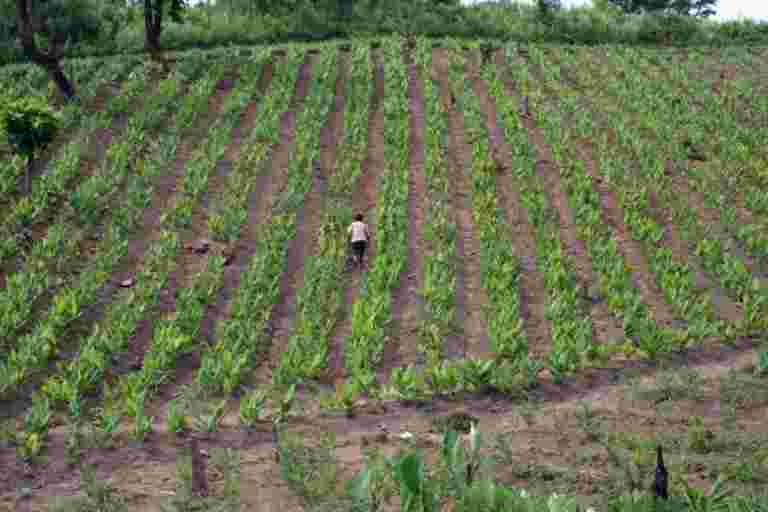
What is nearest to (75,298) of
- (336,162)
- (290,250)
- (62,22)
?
(290,250)

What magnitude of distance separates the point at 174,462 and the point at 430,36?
25.2m

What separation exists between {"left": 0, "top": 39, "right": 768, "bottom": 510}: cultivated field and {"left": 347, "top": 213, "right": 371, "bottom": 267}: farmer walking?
0.31 metres

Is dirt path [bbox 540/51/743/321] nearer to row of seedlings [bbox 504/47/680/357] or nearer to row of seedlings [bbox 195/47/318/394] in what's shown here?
row of seedlings [bbox 504/47/680/357]

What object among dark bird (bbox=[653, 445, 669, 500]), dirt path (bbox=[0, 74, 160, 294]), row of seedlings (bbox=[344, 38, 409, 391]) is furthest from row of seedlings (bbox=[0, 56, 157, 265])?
dark bird (bbox=[653, 445, 669, 500])

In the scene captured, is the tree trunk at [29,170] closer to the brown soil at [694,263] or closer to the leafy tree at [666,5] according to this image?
the brown soil at [694,263]

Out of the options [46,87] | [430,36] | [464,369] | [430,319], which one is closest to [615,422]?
[464,369]

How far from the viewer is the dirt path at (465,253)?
10977mm

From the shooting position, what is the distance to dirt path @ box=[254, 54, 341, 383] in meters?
10.8

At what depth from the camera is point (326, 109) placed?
Answer: 66.0 ft

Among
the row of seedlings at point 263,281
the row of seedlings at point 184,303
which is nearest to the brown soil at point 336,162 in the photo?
the row of seedlings at point 263,281

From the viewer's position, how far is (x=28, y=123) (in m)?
13.8

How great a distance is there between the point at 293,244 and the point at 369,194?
2.77 meters

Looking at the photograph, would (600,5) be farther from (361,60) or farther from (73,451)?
(73,451)

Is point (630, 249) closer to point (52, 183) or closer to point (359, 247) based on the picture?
point (359, 247)
